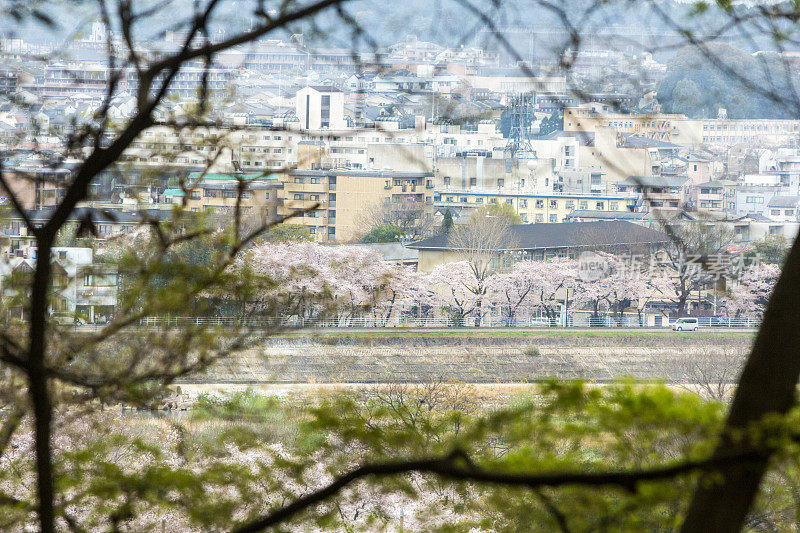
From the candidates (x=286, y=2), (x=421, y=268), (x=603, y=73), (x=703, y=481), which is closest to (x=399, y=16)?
(x=286, y=2)

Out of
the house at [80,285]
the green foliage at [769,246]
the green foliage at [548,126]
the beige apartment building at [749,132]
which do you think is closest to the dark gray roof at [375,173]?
the green foliage at [548,126]

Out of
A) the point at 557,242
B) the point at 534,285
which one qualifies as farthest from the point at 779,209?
the point at 534,285

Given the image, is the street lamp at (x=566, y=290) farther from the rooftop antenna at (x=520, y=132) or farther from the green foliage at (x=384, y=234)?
the green foliage at (x=384, y=234)

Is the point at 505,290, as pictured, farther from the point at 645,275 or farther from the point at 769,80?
the point at 769,80

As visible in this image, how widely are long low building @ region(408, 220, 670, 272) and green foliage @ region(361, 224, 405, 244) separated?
43 cm

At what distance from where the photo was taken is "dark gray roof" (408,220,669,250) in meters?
11.4

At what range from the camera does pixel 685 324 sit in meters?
10.8

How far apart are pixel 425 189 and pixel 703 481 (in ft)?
38.5

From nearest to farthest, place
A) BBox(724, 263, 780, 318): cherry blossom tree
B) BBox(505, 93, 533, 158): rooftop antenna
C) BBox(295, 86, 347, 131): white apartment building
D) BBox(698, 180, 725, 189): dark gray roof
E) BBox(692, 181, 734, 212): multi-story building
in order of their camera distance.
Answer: BBox(295, 86, 347, 131): white apartment building
BBox(692, 181, 734, 212): multi-story building
BBox(698, 180, 725, 189): dark gray roof
BBox(724, 263, 780, 318): cherry blossom tree
BBox(505, 93, 533, 158): rooftop antenna

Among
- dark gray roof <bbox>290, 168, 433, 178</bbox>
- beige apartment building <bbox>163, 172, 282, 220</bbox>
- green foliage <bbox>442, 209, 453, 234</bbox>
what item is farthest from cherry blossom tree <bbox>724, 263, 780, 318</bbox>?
Answer: beige apartment building <bbox>163, 172, 282, 220</bbox>

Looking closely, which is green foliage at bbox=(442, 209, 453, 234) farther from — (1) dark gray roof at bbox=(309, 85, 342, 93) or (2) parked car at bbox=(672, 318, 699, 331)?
(1) dark gray roof at bbox=(309, 85, 342, 93)

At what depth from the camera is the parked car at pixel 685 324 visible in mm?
10711

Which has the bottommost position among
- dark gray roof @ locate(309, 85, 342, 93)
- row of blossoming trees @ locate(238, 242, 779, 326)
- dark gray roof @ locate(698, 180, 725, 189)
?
row of blossoming trees @ locate(238, 242, 779, 326)

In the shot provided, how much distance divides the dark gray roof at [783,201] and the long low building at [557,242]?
4.96 ft
